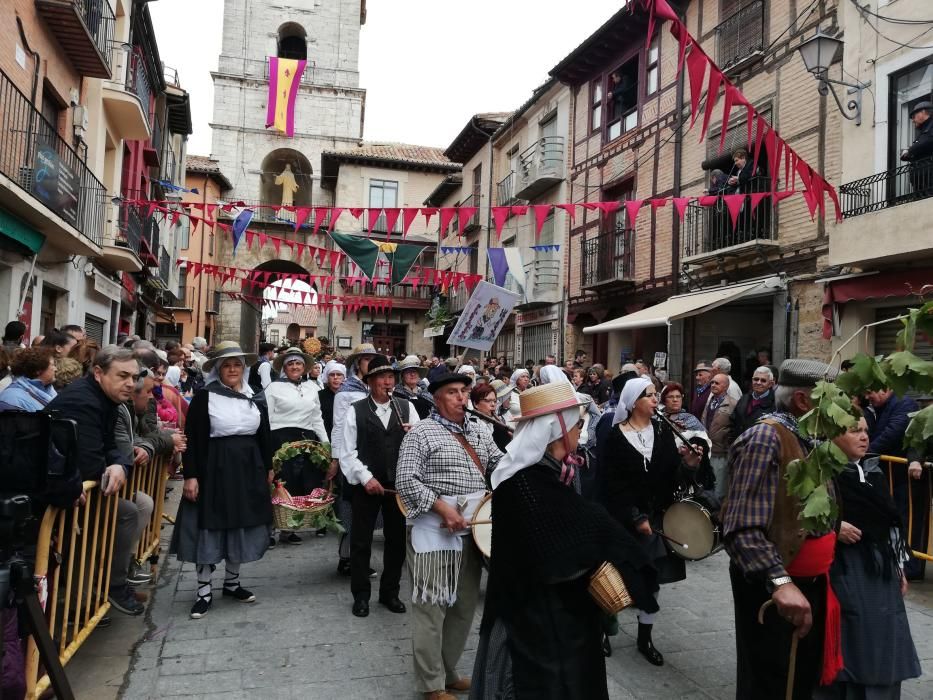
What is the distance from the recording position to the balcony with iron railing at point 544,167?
2077 cm

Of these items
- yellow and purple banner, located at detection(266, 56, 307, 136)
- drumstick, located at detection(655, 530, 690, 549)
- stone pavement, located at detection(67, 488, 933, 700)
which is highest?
yellow and purple banner, located at detection(266, 56, 307, 136)

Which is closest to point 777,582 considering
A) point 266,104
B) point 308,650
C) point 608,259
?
point 308,650

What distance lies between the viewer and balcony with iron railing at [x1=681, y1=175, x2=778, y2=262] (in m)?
12.5

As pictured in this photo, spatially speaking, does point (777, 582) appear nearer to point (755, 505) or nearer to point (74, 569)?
point (755, 505)

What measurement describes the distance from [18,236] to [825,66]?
12141 mm

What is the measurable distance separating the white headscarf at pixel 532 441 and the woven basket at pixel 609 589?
49cm

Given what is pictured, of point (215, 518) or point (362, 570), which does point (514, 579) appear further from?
point (215, 518)

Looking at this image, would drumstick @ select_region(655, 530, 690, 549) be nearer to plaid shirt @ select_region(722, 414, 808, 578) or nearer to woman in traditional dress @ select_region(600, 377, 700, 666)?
woman in traditional dress @ select_region(600, 377, 700, 666)

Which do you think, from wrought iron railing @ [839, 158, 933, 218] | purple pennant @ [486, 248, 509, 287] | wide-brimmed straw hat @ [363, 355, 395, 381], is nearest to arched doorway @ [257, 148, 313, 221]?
purple pennant @ [486, 248, 509, 287]

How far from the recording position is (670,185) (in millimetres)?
15680

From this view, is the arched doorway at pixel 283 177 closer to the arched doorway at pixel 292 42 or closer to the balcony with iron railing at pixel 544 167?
the arched doorway at pixel 292 42

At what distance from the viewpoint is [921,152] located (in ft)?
31.2

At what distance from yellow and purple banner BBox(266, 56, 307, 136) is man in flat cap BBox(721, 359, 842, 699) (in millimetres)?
32311

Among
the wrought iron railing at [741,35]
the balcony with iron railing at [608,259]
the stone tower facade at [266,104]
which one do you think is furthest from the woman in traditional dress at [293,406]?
the stone tower facade at [266,104]
